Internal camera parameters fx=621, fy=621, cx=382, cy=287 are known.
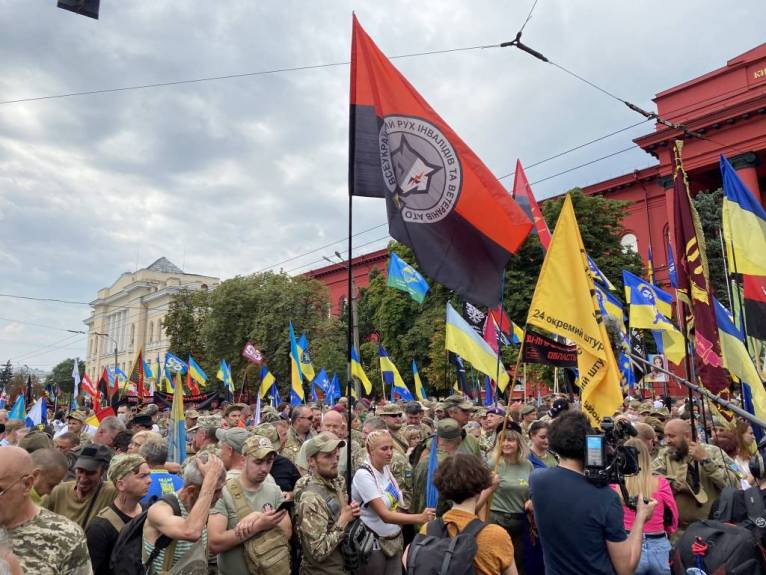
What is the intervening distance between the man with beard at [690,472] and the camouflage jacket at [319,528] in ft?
9.08

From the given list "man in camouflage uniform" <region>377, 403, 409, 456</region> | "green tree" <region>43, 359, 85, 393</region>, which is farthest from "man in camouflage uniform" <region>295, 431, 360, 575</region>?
"green tree" <region>43, 359, 85, 393</region>

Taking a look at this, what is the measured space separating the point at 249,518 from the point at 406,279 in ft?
42.7

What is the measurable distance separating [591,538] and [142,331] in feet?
312

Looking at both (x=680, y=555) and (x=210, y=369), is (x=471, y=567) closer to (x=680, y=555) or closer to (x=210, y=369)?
(x=680, y=555)

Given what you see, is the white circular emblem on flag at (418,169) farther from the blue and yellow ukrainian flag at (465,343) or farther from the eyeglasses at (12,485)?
the blue and yellow ukrainian flag at (465,343)

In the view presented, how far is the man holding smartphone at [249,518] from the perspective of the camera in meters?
3.86

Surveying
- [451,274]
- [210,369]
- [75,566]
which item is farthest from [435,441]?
[210,369]

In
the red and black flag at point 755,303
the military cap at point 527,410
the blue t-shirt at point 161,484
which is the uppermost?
the red and black flag at point 755,303

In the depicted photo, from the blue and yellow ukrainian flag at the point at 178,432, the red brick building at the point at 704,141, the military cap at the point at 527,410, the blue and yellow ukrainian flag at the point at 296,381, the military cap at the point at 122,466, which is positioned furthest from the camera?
the red brick building at the point at 704,141

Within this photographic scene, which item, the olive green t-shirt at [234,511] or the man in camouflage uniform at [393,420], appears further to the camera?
the man in camouflage uniform at [393,420]

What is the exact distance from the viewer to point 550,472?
125 inches

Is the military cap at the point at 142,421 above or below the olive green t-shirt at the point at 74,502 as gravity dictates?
above

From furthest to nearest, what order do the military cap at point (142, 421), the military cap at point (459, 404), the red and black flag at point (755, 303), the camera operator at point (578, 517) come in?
the military cap at point (142, 421) → the military cap at point (459, 404) → the red and black flag at point (755, 303) → the camera operator at point (578, 517)

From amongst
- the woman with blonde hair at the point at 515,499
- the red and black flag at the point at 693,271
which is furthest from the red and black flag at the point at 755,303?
the woman with blonde hair at the point at 515,499
